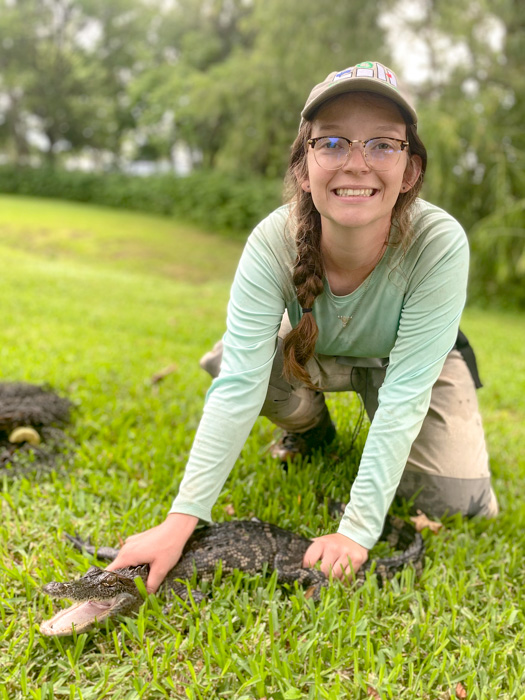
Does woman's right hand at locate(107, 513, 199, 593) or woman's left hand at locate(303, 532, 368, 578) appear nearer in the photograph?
woman's right hand at locate(107, 513, 199, 593)

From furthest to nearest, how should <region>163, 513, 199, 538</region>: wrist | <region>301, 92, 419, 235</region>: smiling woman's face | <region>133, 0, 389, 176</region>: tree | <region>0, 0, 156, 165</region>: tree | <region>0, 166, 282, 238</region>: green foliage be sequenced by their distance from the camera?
<region>0, 0, 156, 165</region>: tree < <region>0, 166, 282, 238</region>: green foliage < <region>133, 0, 389, 176</region>: tree < <region>163, 513, 199, 538</region>: wrist < <region>301, 92, 419, 235</region>: smiling woman's face

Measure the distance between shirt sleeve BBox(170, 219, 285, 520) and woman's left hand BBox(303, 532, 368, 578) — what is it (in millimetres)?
410

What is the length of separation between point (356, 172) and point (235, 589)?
4.56ft

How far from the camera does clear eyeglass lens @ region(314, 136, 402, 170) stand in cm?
185

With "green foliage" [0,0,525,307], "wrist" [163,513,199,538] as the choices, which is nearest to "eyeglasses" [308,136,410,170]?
"wrist" [163,513,199,538]

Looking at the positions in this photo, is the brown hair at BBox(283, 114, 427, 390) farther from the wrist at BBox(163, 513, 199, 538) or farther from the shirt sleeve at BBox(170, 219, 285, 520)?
the wrist at BBox(163, 513, 199, 538)

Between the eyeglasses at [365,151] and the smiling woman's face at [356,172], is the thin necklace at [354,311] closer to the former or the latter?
the smiling woman's face at [356,172]

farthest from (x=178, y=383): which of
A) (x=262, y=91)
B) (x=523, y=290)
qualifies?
(x=262, y=91)

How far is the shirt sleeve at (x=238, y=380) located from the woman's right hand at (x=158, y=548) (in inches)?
1.8

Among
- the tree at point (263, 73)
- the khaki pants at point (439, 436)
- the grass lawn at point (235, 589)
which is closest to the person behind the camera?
the grass lawn at point (235, 589)

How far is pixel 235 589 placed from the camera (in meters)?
2.02

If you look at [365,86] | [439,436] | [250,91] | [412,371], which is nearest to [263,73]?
[250,91]

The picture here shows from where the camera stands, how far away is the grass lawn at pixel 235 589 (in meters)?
1.70

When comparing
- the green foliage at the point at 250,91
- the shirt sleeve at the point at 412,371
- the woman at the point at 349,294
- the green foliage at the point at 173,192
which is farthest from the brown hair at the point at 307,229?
the green foliage at the point at 173,192
